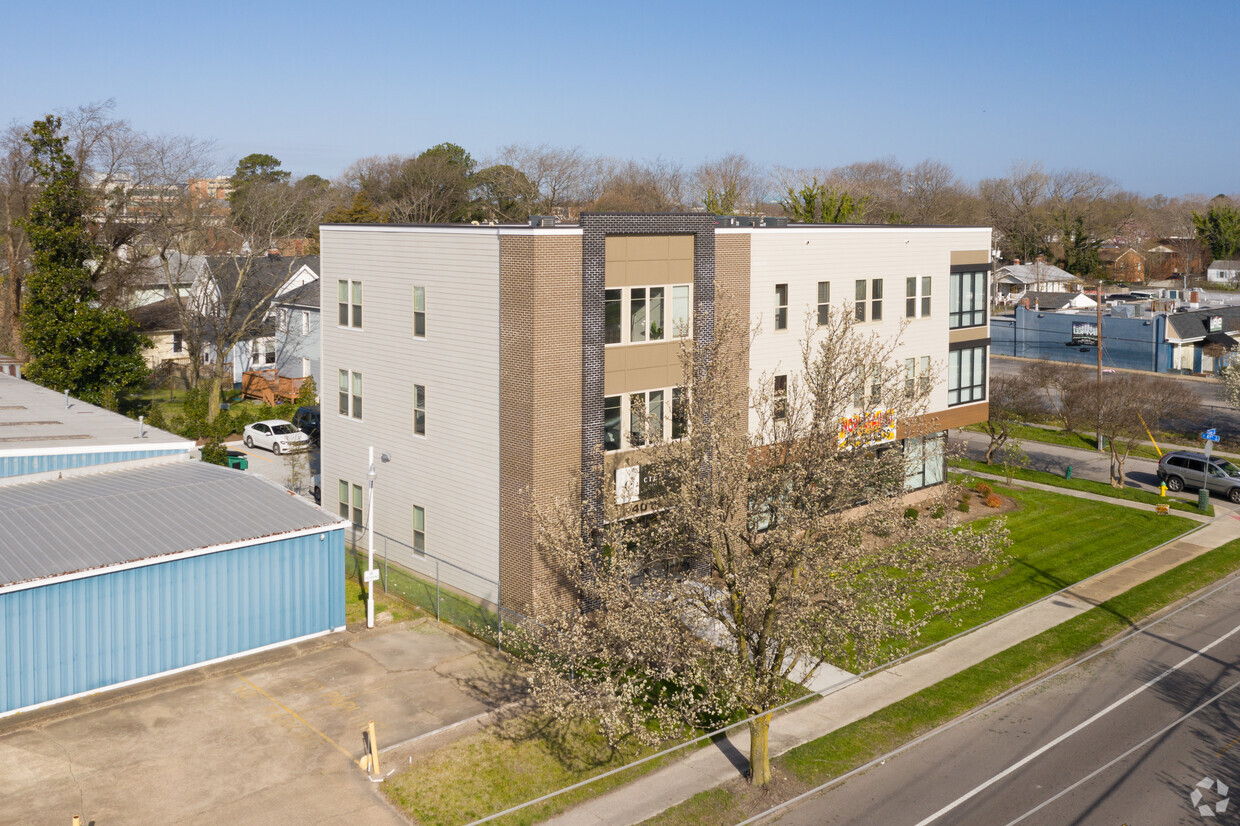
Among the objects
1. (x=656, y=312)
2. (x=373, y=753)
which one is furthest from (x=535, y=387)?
(x=373, y=753)

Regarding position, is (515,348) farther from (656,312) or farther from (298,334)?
(298,334)

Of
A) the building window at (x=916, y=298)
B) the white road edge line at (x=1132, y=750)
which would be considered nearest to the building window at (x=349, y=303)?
the building window at (x=916, y=298)

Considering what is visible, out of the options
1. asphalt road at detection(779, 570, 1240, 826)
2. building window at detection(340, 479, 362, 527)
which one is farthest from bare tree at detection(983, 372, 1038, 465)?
building window at detection(340, 479, 362, 527)

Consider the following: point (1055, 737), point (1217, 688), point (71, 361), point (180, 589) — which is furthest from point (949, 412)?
point (71, 361)

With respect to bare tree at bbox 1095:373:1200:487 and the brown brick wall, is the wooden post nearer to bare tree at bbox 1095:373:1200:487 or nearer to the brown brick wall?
the brown brick wall

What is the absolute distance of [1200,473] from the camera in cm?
A: 4272

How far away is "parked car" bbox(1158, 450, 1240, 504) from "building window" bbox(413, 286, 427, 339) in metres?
32.2

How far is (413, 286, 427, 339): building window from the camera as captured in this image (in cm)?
2900

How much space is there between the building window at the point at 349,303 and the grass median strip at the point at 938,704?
18739 millimetres

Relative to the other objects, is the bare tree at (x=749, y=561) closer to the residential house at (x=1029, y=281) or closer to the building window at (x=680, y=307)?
the building window at (x=680, y=307)

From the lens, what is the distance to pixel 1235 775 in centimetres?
2047

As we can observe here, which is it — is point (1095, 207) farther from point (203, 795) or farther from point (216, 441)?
point (203, 795)

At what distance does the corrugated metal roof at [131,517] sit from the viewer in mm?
22141

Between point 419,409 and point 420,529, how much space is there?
3532 mm
